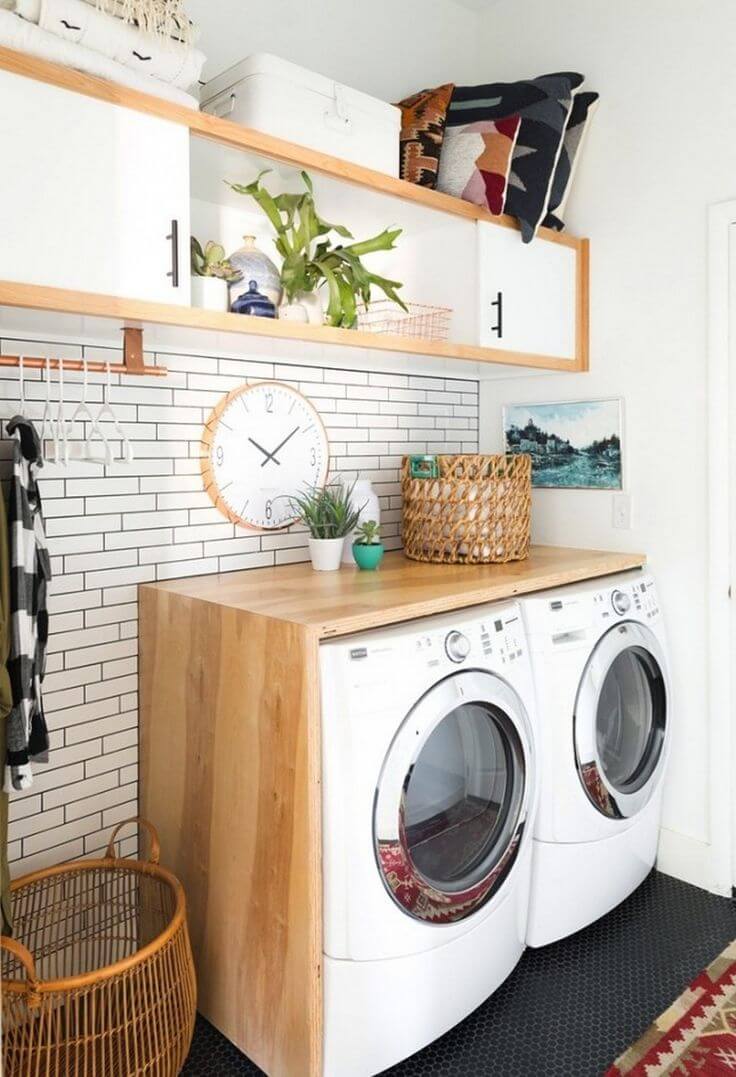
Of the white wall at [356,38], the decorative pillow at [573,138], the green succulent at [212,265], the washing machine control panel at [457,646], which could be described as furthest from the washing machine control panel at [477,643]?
the white wall at [356,38]

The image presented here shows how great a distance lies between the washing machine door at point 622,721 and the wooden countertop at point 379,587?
24cm

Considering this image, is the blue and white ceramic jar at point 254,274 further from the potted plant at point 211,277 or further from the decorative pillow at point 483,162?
the decorative pillow at point 483,162

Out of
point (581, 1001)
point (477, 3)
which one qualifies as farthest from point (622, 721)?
point (477, 3)

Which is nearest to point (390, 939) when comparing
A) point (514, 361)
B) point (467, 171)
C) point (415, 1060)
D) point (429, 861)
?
point (429, 861)

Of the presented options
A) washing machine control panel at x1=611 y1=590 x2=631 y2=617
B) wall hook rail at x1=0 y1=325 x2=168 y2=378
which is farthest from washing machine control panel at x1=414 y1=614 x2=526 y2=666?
wall hook rail at x1=0 y1=325 x2=168 y2=378

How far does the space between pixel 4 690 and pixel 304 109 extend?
147 centimetres

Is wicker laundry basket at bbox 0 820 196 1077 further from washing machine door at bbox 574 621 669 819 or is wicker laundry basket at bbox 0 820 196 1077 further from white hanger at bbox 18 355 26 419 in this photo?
washing machine door at bbox 574 621 669 819

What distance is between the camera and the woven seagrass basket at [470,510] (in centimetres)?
237

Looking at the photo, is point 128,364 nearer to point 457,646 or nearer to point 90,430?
point 90,430

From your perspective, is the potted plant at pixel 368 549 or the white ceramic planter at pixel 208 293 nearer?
the white ceramic planter at pixel 208 293

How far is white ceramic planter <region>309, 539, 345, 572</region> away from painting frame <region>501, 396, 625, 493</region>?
957 millimetres

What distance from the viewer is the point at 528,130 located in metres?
2.40

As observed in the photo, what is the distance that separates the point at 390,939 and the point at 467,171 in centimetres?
206

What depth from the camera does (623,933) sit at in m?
2.27
